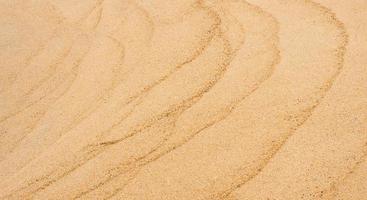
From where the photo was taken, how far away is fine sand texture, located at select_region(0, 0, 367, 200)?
1281mm

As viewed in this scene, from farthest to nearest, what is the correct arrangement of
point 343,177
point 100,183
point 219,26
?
point 219,26
point 100,183
point 343,177

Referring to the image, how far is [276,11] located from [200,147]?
0.78m

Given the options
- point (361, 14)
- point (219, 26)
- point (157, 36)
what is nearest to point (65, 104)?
point (157, 36)

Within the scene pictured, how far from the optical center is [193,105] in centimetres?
155

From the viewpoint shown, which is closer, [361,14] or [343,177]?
[343,177]

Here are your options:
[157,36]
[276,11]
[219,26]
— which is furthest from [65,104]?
[276,11]

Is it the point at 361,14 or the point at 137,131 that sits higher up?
the point at 361,14

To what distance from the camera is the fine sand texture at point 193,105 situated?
1.28 meters

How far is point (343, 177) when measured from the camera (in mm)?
1201

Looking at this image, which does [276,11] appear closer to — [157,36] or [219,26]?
[219,26]

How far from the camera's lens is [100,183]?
135 cm

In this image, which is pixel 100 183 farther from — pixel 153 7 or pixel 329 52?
pixel 153 7

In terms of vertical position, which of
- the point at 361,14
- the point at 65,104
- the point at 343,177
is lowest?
the point at 65,104

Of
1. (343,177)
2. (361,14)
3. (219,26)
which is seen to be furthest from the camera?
(219,26)
